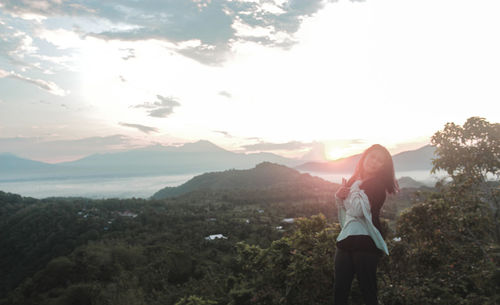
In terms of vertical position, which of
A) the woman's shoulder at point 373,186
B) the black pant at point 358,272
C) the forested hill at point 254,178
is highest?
the woman's shoulder at point 373,186

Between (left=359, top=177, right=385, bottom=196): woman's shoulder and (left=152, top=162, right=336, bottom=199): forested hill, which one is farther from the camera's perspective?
(left=152, top=162, right=336, bottom=199): forested hill

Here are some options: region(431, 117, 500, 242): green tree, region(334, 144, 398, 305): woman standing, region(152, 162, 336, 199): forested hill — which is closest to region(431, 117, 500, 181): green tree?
region(431, 117, 500, 242): green tree

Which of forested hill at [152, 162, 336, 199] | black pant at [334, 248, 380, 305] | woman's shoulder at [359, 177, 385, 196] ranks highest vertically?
woman's shoulder at [359, 177, 385, 196]

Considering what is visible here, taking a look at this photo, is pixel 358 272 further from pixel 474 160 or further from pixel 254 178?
pixel 254 178

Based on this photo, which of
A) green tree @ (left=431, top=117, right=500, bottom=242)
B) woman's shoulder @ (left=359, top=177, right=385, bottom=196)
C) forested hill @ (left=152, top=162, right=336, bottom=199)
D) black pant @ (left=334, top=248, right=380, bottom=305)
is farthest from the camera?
forested hill @ (left=152, top=162, right=336, bottom=199)

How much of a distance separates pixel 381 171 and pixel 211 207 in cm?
6193

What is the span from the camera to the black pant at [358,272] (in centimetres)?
248

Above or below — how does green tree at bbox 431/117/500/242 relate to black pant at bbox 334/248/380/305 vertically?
above

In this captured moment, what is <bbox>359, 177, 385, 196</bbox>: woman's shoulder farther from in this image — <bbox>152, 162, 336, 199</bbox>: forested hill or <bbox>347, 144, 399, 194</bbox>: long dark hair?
<bbox>152, 162, 336, 199</bbox>: forested hill

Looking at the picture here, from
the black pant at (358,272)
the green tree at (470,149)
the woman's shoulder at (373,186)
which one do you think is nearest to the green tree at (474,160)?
the green tree at (470,149)

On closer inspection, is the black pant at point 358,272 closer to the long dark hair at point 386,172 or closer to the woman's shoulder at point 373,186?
the woman's shoulder at point 373,186

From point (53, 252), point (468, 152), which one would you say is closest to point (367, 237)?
point (468, 152)

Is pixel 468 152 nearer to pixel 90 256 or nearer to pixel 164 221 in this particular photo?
pixel 90 256

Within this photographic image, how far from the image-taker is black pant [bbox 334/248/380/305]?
2480 mm
